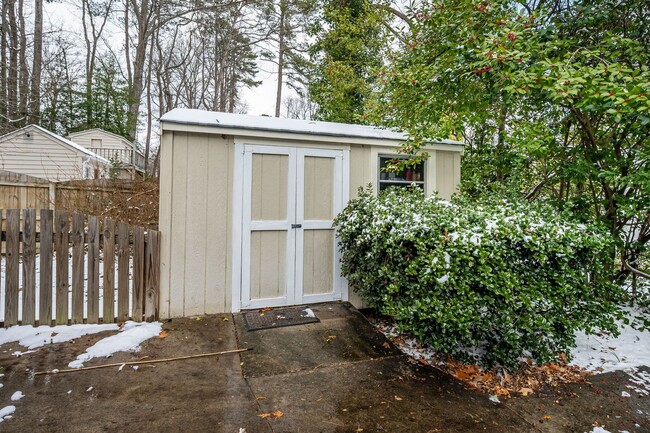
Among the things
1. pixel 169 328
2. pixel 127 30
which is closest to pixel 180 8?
pixel 127 30

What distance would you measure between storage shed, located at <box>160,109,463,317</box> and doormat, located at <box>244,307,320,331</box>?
13cm

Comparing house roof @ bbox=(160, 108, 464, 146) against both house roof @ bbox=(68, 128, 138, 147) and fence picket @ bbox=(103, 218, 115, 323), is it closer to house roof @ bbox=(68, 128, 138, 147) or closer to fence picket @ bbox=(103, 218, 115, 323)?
fence picket @ bbox=(103, 218, 115, 323)

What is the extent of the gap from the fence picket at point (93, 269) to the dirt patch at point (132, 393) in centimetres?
36

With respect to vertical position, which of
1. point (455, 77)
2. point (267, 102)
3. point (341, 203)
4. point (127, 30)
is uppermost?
point (127, 30)

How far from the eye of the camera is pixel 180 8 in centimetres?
1203

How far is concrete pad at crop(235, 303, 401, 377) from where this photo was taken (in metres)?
2.92

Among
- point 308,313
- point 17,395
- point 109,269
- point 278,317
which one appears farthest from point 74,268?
point 308,313

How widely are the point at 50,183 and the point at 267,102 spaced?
1178 cm

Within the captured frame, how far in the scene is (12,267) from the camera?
330 cm

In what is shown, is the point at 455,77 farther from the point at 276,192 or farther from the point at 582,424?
the point at 582,424

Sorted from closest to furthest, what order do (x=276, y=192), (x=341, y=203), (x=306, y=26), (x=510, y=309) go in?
(x=510, y=309), (x=276, y=192), (x=341, y=203), (x=306, y=26)

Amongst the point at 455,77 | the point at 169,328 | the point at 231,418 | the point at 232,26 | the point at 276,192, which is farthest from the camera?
the point at 232,26

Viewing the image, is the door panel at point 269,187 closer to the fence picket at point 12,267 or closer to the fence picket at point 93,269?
the fence picket at point 93,269

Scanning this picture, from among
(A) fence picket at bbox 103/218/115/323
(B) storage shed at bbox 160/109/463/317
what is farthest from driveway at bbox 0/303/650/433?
(B) storage shed at bbox 160/109/463/317
